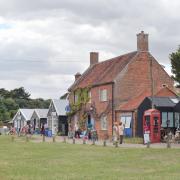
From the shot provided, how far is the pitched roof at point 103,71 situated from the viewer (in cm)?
5224

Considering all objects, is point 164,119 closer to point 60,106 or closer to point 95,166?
point 60,106

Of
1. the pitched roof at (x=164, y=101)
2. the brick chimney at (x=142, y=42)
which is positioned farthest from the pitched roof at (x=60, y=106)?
the pitched roof at (x=164, y=101)

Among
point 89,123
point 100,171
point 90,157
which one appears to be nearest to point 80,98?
point 89,123

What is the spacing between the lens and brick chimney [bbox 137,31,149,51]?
170 feet

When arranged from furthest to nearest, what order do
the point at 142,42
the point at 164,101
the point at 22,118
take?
the point at 22,118
the point at 142,42
the point at 164,101

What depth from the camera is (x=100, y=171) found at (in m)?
18.9

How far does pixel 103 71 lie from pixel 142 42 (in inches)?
251

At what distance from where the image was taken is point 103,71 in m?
56.2

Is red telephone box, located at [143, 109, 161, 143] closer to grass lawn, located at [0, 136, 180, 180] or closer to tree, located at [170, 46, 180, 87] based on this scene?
tree, located at [170, 46, 180, 87]

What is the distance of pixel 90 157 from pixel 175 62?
9.23m

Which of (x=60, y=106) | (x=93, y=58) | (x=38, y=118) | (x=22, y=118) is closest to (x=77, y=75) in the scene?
(x=93, y=58)

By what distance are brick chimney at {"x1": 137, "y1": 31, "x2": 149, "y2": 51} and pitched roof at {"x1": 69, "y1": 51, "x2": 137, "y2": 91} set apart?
31.1 inches

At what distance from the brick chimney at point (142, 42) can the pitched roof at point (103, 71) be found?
2.60 ft

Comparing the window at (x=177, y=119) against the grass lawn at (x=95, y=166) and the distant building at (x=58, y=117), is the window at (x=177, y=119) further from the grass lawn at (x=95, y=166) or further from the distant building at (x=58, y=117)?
the distant building at (x=58, y=117)
